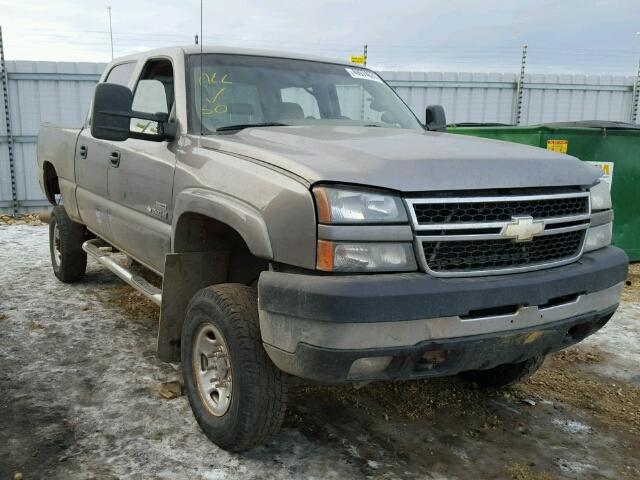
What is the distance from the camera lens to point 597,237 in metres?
2.93

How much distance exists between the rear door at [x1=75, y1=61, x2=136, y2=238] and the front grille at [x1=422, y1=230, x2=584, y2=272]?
109 inches

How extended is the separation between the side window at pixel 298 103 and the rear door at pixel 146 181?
2.15ft

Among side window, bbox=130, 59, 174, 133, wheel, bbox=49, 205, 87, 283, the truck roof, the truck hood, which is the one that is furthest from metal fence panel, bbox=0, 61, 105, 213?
the truck hood

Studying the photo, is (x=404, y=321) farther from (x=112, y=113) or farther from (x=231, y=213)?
(x=112, y=113)

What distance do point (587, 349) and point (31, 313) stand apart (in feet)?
14.5

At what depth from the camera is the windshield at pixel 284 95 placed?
339 cm

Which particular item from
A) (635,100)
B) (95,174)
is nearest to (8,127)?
(95,174)

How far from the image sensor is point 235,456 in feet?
9.32

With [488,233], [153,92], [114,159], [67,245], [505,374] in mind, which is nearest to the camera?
[488,233]

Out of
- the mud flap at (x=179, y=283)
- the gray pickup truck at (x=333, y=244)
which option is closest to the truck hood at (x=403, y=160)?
the gray pickup truck at (x=333, y=244)

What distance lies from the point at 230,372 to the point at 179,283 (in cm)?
67

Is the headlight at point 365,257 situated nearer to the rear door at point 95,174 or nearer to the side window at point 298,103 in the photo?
the side window at point 298,103

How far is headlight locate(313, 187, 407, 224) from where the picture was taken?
2238 mm

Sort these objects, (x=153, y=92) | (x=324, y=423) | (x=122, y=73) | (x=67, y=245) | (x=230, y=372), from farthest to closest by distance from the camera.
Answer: (x=67, y=245), (x=122, y=73), (x=153, y=92), (x=324, y=423), (x=230, y=372)
